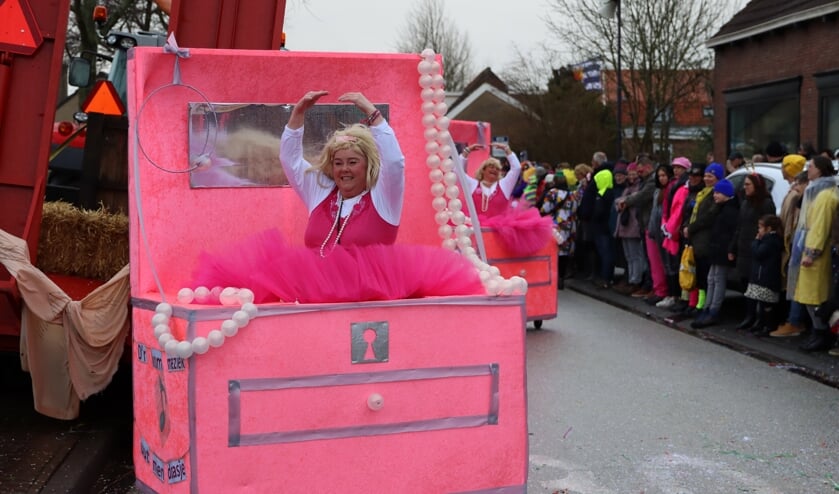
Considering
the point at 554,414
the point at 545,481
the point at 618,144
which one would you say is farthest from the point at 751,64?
the point at 545,481

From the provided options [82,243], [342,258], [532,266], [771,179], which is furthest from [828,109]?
[342,258]

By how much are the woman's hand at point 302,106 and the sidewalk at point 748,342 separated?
6.01m

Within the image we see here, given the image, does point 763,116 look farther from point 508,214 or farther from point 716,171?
point 508,214

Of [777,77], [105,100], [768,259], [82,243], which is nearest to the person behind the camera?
[82,243]

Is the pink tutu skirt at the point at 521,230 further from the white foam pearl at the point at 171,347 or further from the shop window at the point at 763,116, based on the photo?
the shop window at the point at 763,116

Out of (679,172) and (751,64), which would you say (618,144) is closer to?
(751,64)

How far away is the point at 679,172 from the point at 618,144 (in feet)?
58.2

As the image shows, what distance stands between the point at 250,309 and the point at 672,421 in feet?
14.4

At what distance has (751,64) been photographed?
27922mm

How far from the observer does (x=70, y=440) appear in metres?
6.43

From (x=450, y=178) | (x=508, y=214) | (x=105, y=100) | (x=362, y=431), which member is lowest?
(x=362, y=431)

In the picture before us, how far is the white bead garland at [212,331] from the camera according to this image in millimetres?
4102

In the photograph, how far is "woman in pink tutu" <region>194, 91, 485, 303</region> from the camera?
441 centimetres

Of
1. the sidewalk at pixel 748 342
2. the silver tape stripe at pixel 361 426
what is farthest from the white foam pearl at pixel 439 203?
the sidewalk at pixel 748 342
